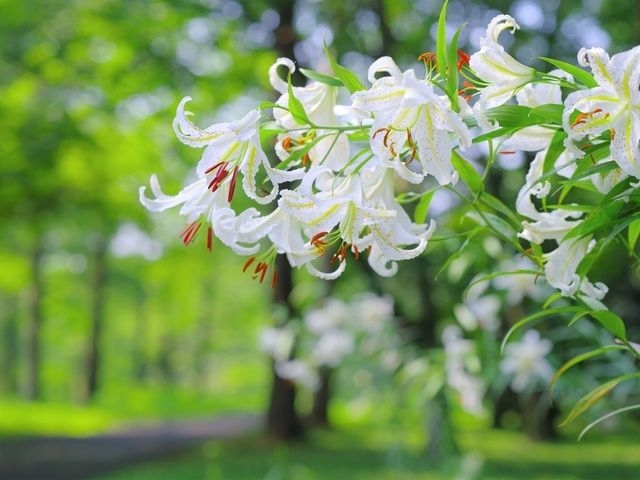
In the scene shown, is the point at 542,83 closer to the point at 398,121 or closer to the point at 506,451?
the point at 398,121

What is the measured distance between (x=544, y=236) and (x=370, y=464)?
8.01 m

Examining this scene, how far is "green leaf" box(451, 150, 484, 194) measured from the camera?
0.86 m

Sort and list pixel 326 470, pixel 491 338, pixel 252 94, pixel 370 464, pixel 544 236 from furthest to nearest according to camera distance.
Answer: pixel 252 94, pixel 370 464, pixel 326 470, pixel 491 338, pixel 544 236

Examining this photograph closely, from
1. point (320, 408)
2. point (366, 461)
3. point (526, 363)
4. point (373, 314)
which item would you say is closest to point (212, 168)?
point (526, 363)

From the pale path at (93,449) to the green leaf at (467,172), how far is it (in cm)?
810

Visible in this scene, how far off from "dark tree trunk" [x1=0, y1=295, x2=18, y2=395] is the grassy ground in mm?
14727

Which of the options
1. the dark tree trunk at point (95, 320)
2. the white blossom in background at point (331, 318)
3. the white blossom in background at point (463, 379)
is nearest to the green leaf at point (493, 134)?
the white blossom in background at point (463, 379)

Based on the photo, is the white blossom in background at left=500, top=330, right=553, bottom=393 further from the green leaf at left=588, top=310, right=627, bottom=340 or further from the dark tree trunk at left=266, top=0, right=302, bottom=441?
the dark tree trunk at left=266, top=0, right=302, bottom=441

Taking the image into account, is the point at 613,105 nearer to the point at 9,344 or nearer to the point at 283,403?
the point at 283,403

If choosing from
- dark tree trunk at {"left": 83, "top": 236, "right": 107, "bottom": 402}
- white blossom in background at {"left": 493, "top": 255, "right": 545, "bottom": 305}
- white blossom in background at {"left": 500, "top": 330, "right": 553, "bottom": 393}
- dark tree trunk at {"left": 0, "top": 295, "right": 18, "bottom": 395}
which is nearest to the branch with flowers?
white blossom in background at {"left": 493, "top": 255, "right": 545, "bottom": 305}

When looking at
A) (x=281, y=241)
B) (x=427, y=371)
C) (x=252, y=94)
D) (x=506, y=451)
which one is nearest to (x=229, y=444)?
(x=506, y=451)

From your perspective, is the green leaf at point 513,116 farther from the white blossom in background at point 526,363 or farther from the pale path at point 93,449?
the pale path at point 93,449

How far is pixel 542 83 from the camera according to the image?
869 mm

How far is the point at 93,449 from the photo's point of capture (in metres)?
11.1
